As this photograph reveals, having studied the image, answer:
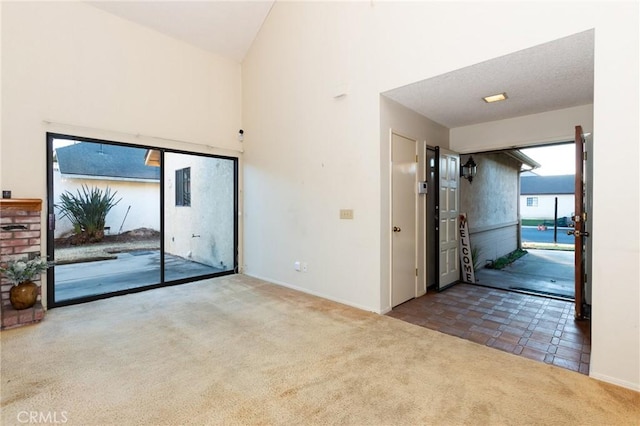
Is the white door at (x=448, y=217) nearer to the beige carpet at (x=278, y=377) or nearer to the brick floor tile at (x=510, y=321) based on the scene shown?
the brick floor tile at (x=510, y=321)

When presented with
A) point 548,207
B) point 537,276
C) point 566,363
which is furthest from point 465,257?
point 548,207

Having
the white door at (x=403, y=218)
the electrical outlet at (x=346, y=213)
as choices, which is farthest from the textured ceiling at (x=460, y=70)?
the electrical outlet at (x=346, y=213)

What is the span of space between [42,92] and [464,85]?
4.83 meters

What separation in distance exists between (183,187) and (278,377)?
4.14 metres

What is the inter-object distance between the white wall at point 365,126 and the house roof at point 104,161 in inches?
67.0

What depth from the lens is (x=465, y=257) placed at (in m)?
5.04

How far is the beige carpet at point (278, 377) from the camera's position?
1788 millimetres

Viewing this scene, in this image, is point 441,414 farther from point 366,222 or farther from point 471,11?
point 471,11

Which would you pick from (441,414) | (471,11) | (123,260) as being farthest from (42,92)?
(441,414)

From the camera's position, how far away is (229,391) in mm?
2018

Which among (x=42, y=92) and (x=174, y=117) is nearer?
(x=42, y=92)

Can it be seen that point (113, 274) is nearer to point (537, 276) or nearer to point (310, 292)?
point (310, 292)

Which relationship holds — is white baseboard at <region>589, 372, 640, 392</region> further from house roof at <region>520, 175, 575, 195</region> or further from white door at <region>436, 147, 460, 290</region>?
house roof at <region>520, 175, 575, 195</region>

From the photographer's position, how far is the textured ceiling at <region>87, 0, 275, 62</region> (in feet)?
13.5
